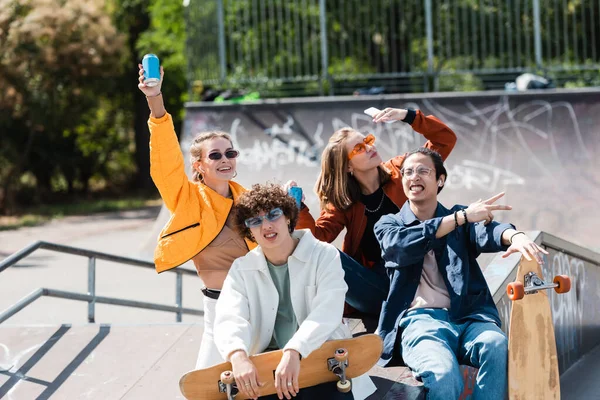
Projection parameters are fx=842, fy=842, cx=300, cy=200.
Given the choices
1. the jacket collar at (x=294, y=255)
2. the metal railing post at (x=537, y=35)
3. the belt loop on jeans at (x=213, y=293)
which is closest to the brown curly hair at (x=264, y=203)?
the jacket collar at (x=294, y=255)

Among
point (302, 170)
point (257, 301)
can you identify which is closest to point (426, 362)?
point (257, 301)

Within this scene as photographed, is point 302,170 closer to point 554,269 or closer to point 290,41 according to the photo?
point 290,41

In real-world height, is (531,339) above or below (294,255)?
below

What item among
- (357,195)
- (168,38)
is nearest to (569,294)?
(357,195)

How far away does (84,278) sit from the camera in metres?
11.7

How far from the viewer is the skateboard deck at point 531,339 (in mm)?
4047

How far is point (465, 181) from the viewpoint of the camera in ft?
36.1

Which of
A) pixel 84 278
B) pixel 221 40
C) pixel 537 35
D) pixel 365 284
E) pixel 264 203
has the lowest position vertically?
pixel 84 278

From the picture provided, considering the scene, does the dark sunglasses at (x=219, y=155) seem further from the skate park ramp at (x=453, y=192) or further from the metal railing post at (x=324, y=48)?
the metal railing post at (x=324, y=48)

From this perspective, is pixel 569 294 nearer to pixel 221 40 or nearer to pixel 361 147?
pixel 361 147

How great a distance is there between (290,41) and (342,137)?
27.5 feet

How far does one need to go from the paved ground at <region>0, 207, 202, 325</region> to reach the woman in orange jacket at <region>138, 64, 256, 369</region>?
4004mm

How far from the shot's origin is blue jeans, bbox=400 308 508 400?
3953 millimetres

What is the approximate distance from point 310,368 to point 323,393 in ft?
0.46
